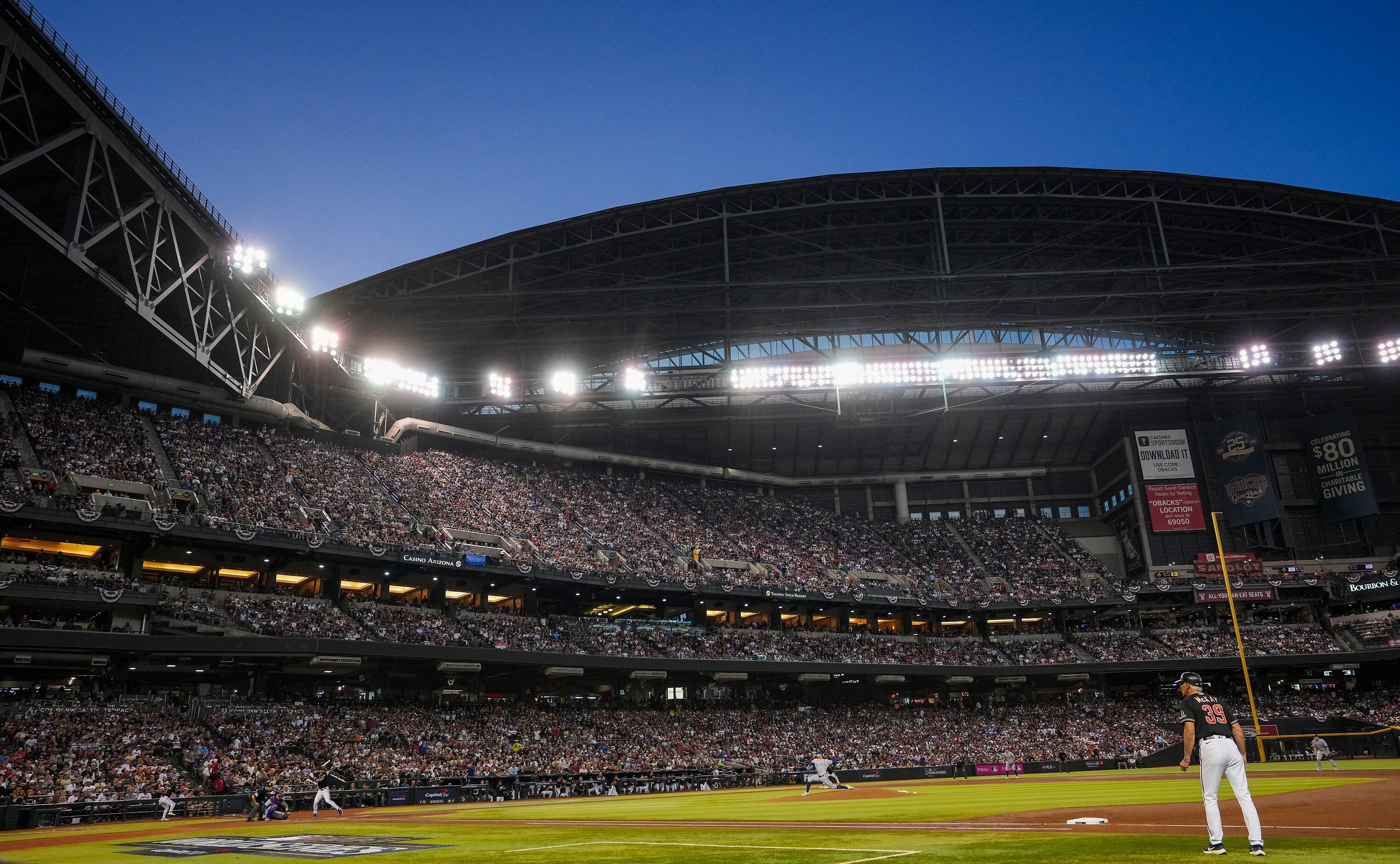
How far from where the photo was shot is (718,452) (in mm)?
79062

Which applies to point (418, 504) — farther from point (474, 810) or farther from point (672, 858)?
point (672, 858)

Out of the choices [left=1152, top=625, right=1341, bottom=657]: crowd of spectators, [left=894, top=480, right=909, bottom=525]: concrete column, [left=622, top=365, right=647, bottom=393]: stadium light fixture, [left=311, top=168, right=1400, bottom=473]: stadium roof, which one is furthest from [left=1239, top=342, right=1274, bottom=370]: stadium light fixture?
[left=622, top=365, right=647, bottom=393]: stadium light fixture

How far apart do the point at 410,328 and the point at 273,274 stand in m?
12.9

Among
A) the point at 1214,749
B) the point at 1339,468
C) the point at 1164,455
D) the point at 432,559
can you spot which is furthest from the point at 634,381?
the point at 1339,468

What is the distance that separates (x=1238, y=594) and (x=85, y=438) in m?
77.7

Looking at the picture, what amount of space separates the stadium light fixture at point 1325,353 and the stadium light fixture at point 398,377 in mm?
63322

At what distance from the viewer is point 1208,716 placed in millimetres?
9625

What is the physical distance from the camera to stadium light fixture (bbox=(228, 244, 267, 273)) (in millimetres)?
41531

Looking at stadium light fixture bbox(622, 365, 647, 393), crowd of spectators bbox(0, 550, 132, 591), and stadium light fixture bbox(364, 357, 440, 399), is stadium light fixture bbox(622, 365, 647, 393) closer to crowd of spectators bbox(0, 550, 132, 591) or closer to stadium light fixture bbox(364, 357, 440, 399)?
stadium light fixture bbox(364, 357, 440, 399)


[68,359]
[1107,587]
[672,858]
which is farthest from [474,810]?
[1107,587]

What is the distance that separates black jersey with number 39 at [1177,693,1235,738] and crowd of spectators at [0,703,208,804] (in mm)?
31446

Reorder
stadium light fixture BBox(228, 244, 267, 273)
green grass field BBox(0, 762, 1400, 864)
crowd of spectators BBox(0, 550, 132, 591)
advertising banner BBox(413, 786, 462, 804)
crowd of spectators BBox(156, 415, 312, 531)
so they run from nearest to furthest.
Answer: green grass field BBox(0, 762, 1400, 864) < crowd of spectators BBox(0, 550, 132, 591) < advertising banner BBox(413, 786, 462, 804) < stadium light fixture BBox(228, 244, 267, 273) < crowd of spectators BBox(156, 415, 312, 531)

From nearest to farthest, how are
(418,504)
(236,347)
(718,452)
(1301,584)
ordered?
(236,347) → (418,504) → (1301,584) → (718,452)

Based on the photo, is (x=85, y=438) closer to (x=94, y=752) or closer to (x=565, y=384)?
(x=94, y=752)
